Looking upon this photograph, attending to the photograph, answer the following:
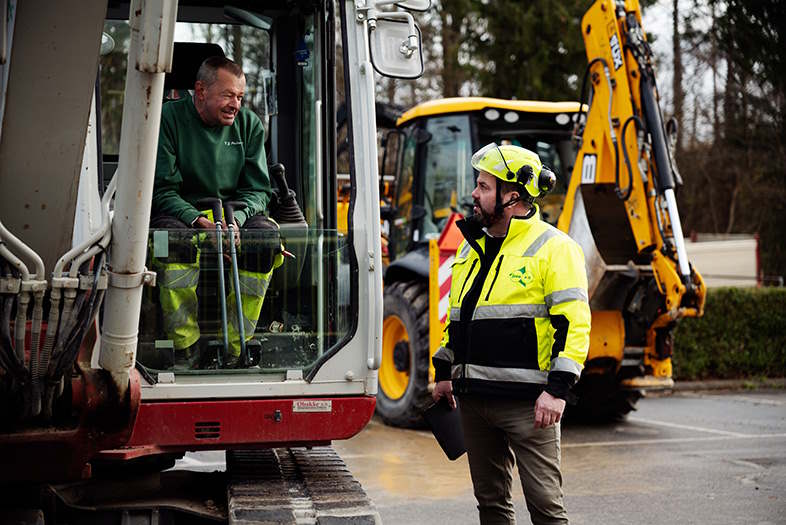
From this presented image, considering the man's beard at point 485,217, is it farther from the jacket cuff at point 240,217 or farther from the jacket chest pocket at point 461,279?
the jacket cuff at point 240,217

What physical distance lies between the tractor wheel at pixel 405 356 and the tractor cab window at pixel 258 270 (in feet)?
14.8

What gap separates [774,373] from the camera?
1440 cm

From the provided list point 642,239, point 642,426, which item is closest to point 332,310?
point 642,239

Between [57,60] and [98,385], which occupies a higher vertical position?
[57,60]

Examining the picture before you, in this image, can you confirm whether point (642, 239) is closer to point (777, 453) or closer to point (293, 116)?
point (777, 453)

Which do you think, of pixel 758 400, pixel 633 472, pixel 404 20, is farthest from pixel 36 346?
pixel 758 400

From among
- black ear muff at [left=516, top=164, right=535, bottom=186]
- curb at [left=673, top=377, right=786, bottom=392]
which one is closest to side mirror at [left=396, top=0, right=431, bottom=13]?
black ear muff at [left=516, top=164, right=535, bottom=186]

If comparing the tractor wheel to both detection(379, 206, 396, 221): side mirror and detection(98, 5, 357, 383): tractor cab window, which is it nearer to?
detection(379, 206, 396, 221): side mirror

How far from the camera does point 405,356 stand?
10.4 metres

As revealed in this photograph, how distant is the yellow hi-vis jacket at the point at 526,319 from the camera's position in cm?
432

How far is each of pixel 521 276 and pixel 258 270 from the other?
1065mm

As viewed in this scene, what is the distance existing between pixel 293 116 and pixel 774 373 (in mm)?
10576

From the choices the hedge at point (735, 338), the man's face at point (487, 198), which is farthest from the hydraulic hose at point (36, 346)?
the hedge at point (735, 338)

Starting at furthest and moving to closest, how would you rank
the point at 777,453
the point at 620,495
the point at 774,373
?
the point at 774,373
the point at 777,453
the point at 620,495
